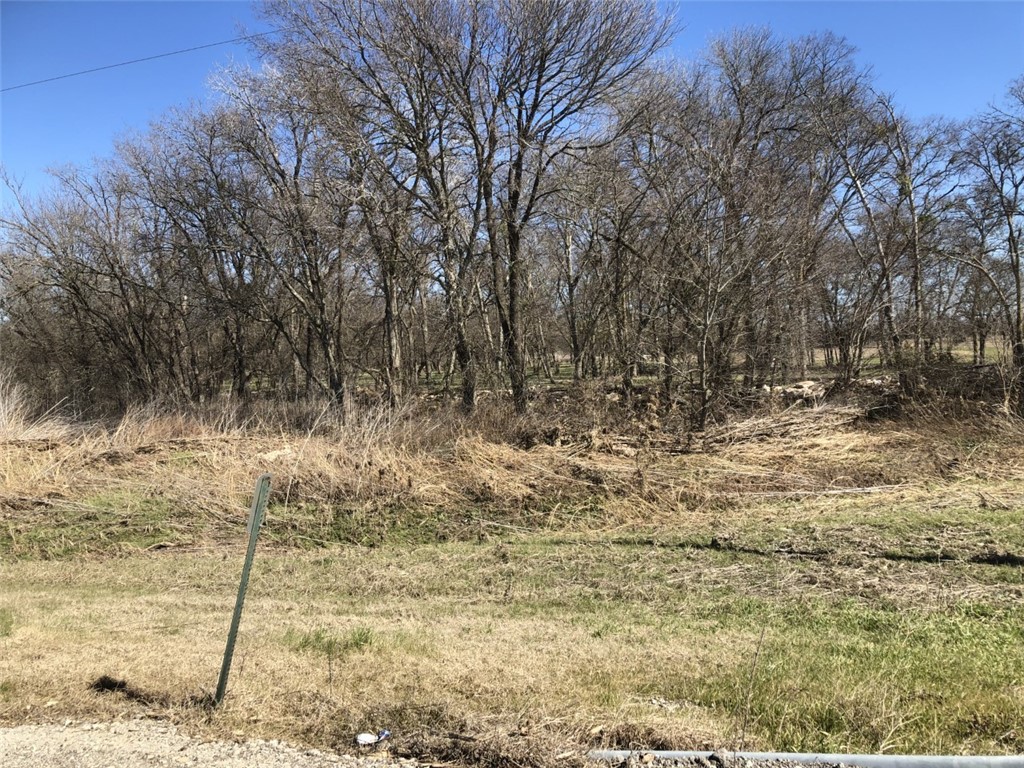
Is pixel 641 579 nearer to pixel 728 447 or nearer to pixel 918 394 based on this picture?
pixel 728 447

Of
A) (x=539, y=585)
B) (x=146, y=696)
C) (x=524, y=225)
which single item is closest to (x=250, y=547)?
(x=146, y=696)

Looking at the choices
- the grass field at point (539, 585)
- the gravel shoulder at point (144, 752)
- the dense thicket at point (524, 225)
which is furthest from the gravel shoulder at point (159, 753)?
the dense thicket at point (524, 225)

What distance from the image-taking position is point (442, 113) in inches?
751

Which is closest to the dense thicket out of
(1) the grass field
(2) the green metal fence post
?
(1) the grass field

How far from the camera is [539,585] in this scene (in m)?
7.27

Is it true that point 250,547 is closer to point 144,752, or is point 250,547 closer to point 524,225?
point 144,752

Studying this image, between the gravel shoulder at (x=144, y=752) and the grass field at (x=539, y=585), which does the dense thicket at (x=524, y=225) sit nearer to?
the grass field at (x=539, y=585)

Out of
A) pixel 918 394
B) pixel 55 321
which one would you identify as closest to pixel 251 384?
pixel 55 321

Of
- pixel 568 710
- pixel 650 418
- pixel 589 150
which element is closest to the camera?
pixel 568 710

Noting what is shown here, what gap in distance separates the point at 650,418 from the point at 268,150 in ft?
52.0

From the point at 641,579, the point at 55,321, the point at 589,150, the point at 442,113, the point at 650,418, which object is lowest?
the point at 641,579

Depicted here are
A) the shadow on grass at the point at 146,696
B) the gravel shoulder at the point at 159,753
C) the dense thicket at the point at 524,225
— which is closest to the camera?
the gravel shoulder at the point at 159,753

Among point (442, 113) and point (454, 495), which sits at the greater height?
point (442, 113)

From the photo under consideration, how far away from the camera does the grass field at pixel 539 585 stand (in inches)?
146
